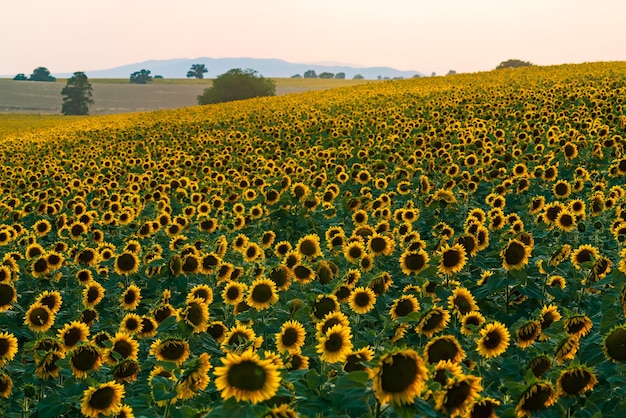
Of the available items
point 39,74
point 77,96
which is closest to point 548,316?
point 77,96

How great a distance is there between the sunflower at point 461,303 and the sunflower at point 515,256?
41 cm

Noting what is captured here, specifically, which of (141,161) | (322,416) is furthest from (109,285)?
(141,161)

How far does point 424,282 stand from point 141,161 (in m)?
13.5

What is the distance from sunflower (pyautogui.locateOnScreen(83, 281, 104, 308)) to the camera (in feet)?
19.9

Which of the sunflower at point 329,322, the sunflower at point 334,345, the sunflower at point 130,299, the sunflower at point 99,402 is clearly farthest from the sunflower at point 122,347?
the sunflower at point 334,345

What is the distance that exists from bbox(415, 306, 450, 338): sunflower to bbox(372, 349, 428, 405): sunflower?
1.85 meters

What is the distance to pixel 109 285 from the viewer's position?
255 inches

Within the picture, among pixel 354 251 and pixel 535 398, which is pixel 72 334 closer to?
pixel 354 251

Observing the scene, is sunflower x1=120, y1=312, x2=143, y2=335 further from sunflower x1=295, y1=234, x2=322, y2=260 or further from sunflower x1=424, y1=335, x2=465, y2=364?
sunflower x1=424, y1=335, x2=465, y2=364

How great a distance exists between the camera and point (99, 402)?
3451mm

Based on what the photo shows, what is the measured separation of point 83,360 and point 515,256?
3363 mm

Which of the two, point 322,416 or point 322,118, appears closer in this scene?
point 322,416

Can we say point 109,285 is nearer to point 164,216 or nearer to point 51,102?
point 164,216

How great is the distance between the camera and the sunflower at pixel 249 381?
226cm
